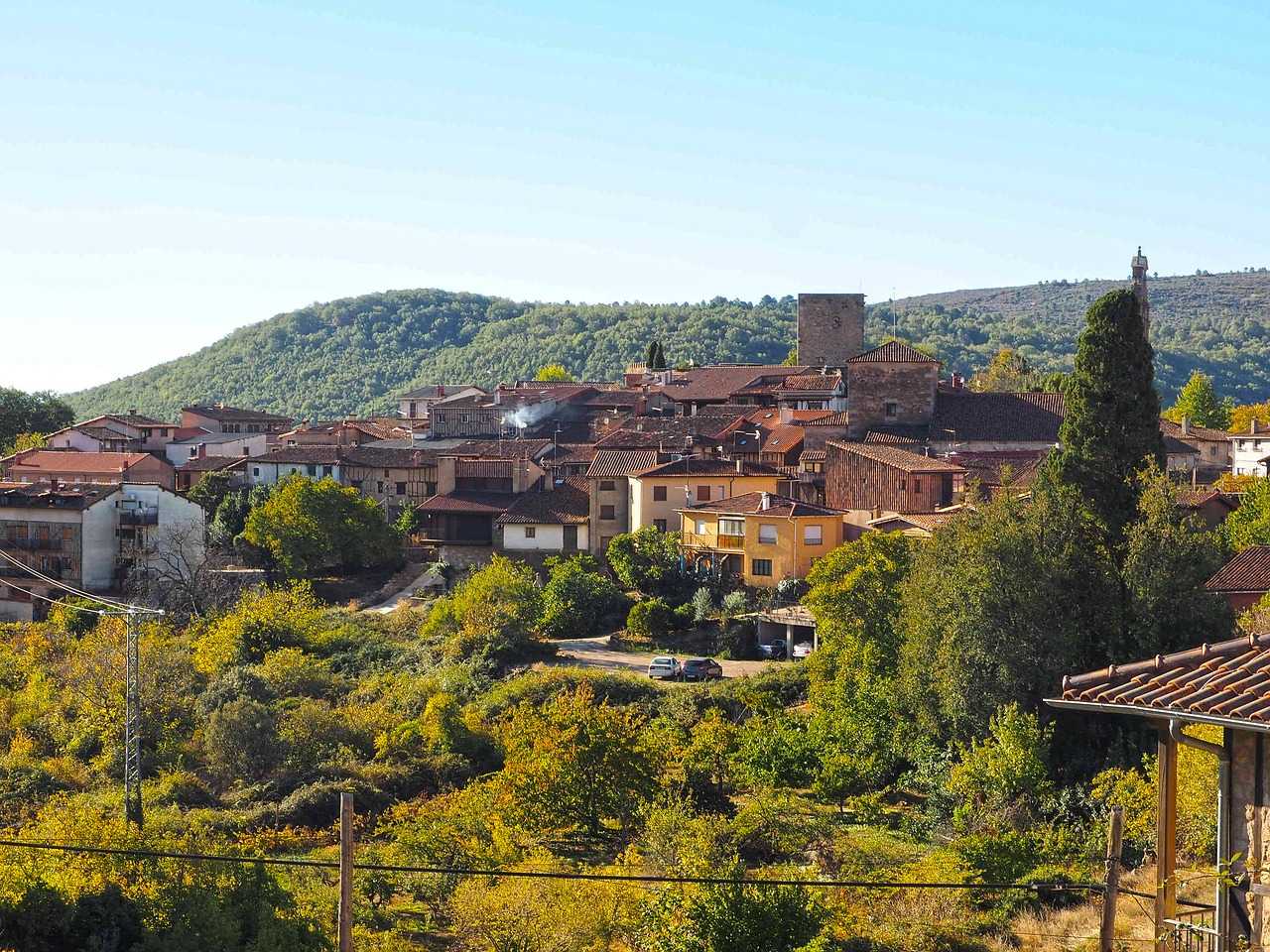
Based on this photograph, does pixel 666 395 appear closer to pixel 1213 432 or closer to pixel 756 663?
pixel 1213 432

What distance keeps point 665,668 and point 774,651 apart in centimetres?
387

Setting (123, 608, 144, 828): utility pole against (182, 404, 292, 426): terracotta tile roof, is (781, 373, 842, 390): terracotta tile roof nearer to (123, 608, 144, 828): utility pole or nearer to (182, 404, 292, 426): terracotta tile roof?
(182, 404, 292, 426): terracotta tile roof

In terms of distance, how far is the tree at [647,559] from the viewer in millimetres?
46062

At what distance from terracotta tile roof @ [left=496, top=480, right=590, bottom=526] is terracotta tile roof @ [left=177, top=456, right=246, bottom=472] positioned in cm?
1581

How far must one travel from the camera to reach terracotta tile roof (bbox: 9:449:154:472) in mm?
62000

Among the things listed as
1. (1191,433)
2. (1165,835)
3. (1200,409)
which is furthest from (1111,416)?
(1200,409)

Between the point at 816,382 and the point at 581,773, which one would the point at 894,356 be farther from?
the point at 581,773

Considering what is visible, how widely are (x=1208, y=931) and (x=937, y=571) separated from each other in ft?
64.5

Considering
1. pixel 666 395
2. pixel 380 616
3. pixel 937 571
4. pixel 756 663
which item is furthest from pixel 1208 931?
pixel 666 395

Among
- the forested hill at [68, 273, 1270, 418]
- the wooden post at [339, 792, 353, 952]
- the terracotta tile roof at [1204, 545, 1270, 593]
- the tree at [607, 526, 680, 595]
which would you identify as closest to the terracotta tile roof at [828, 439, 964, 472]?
the tree at [607, 526, 680, 595]

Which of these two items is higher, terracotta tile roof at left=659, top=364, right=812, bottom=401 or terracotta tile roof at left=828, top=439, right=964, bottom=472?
terracotta tile roof at left=659, top=364, right=812, bottom=401

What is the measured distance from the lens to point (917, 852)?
25000 millimetres

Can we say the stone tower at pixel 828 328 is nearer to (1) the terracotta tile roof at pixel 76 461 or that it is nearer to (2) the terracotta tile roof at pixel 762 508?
(2) the terracotta tile roof at pixel 762 508

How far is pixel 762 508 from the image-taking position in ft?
150
